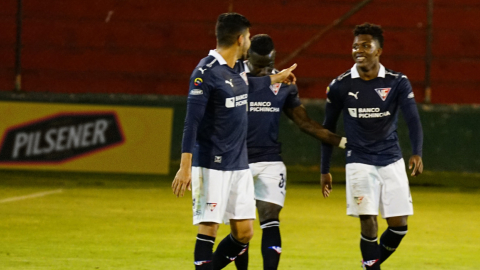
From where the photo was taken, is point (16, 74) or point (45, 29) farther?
point (45, 29)

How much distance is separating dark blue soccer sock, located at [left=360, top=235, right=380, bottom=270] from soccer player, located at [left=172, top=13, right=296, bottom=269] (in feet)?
3.17

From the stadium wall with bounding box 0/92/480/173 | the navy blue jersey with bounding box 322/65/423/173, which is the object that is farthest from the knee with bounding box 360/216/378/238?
the stadium wall with bounding box 0/92/480/173

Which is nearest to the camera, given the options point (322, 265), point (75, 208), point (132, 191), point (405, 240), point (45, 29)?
point (322, 265)

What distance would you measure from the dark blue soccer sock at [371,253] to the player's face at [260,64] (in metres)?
1.45

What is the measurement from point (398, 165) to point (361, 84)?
2.13 ft

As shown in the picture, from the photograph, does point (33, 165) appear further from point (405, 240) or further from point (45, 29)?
point (405, 240)

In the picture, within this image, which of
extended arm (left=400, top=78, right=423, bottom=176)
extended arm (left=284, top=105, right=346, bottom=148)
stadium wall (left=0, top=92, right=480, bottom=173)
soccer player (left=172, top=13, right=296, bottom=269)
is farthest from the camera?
stadium wall (left=0, top=92, right=480, bottom=173)

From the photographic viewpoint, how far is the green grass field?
6406mm

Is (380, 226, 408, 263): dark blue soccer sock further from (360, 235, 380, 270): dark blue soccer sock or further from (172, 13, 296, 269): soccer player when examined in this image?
(172, 13, 296, 269): soccer player

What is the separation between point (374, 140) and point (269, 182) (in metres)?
0.83

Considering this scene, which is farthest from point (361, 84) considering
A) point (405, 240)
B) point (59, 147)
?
point (59, 147)

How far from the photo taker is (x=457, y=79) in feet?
53.2

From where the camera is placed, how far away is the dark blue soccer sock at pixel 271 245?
18.2ft

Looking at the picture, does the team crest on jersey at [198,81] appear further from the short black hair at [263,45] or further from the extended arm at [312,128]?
the extended arm at [312,128]
